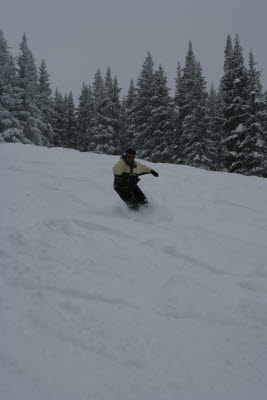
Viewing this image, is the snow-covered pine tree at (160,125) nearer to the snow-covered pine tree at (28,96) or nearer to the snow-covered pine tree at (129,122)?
the snow-covered pine tree at (129,122)

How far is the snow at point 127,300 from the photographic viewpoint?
10.0ft

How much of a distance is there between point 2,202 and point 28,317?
3753 millimetres

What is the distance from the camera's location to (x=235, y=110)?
26172mm

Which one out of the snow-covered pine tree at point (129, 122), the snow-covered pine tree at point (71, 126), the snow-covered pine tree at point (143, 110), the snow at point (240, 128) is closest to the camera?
the snow at point (240, 128)

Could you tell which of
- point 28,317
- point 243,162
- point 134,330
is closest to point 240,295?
point 134,330

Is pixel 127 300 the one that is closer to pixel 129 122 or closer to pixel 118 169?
pixel 118 169

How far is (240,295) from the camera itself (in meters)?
4.48

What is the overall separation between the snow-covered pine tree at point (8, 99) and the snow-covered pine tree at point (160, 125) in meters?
11.3

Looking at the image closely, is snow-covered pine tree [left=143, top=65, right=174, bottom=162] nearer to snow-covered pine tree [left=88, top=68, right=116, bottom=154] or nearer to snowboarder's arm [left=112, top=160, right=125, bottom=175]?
snow-covered pine tree [left=88, top=68, right=116, bottom=154]

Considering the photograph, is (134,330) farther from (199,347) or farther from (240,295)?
(240,295)

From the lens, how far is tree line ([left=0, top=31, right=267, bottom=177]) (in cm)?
2569

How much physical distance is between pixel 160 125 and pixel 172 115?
2.20 m

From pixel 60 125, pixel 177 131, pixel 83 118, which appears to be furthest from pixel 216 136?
pixel 60 125

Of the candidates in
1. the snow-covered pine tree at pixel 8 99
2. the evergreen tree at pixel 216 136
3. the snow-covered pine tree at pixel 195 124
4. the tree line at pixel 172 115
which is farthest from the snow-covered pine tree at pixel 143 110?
the snow-covered pine tree at pixel 8 99
